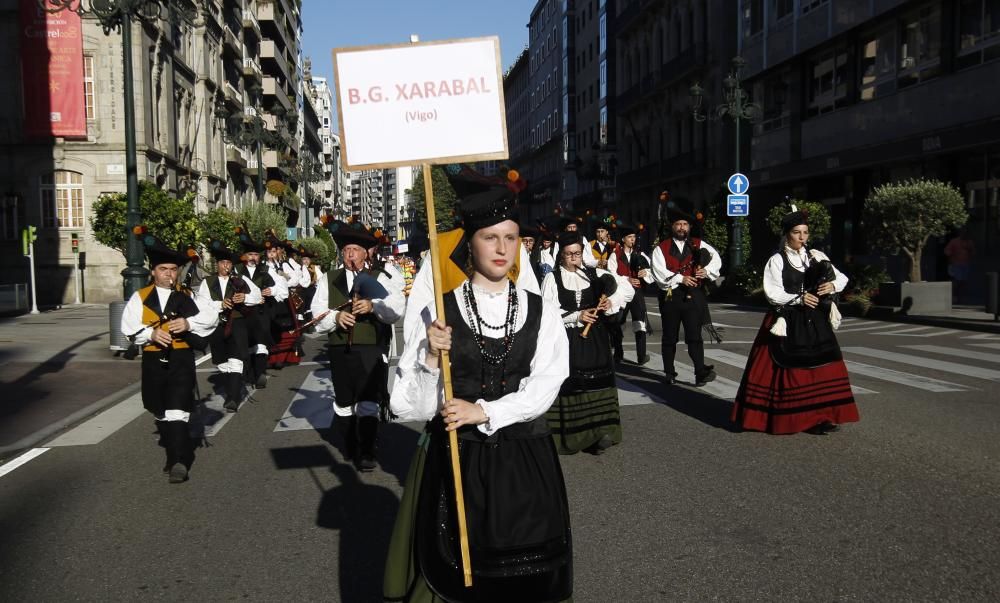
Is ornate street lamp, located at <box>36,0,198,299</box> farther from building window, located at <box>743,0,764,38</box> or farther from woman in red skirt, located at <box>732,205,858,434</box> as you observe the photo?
building window, located at <box>743,0,764,38</box>

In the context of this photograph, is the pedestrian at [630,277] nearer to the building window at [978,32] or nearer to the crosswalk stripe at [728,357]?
the crosswalk stripe at [728,357]

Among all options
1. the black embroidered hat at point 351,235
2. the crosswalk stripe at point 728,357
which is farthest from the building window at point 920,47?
the black embroidered hat at point 351,235

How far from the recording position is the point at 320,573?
13.9 feet

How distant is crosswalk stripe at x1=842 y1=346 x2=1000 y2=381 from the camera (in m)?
10.2

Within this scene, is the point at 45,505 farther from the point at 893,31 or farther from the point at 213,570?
the point at 893,31

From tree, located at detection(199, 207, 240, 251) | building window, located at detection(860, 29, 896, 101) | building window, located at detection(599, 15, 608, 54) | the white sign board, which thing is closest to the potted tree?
building window, located at detection(860, 29, 896, 101)

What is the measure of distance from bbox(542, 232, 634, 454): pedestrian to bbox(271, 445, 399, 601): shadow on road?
5.32 feet

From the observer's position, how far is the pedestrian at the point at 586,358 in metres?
6.77

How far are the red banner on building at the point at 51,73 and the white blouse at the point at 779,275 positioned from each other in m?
29.0

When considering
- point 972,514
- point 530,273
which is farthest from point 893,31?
point 530,273

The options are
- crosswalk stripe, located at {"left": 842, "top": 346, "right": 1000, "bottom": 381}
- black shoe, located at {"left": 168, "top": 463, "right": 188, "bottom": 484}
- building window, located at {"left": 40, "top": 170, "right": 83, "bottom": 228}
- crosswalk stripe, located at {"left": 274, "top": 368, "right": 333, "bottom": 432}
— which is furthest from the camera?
building window, located at {"left": 40, "top": 170, "right": 83, "bottom": 228}

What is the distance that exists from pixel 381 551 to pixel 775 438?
3849 mm

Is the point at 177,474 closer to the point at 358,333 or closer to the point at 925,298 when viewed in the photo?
the point at 358,333

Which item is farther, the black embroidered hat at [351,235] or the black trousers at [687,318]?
the black trousers at [687,318]
